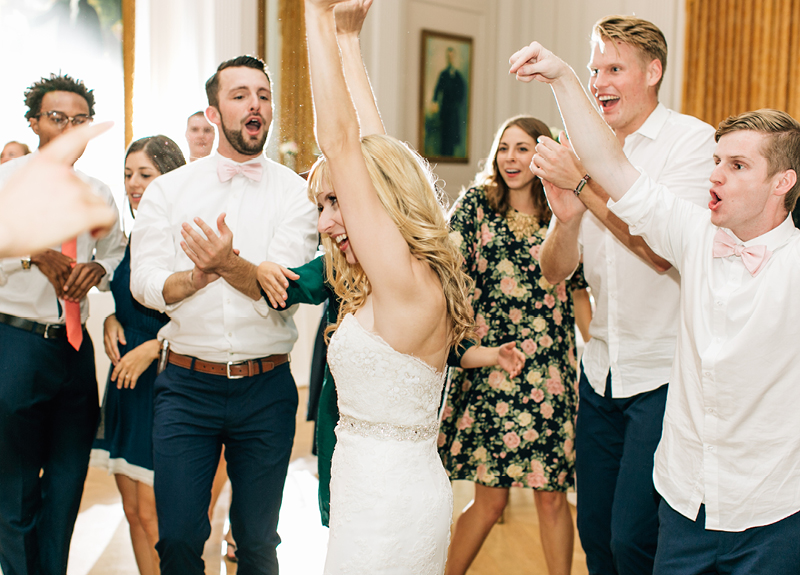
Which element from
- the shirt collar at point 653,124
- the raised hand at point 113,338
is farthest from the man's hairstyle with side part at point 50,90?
the shirt collar at point 653,124

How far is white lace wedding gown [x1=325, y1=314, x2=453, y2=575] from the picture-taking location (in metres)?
1.25

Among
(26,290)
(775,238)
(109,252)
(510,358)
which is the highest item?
(775,238)

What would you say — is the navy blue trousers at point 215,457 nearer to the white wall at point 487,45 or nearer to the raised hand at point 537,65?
the raised hand at point 537,65

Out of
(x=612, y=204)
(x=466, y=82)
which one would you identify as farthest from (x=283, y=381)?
(x=466, y=82)

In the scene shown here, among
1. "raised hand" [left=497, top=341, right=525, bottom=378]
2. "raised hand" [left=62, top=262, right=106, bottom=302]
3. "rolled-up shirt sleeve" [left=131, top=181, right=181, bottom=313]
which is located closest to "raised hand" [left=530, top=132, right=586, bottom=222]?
"raised hand" [left=497, top=341, right=525, bottom=378]

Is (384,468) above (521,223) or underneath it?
underneath

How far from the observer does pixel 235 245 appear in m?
1.97

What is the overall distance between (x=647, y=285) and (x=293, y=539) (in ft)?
5.81

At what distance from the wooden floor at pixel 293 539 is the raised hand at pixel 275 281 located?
4.34 ft

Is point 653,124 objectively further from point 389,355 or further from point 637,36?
point 389,355

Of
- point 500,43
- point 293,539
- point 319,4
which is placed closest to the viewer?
point 319,4

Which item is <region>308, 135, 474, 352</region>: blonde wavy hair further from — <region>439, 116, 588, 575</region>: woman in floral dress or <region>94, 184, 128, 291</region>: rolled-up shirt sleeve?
<region>94, 184, 128, 291</region>: rolled-up shirt sleeve

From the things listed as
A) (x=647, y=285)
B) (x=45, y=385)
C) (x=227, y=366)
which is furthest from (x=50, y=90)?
(x=647, y=285)

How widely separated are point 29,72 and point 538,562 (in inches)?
96.0
